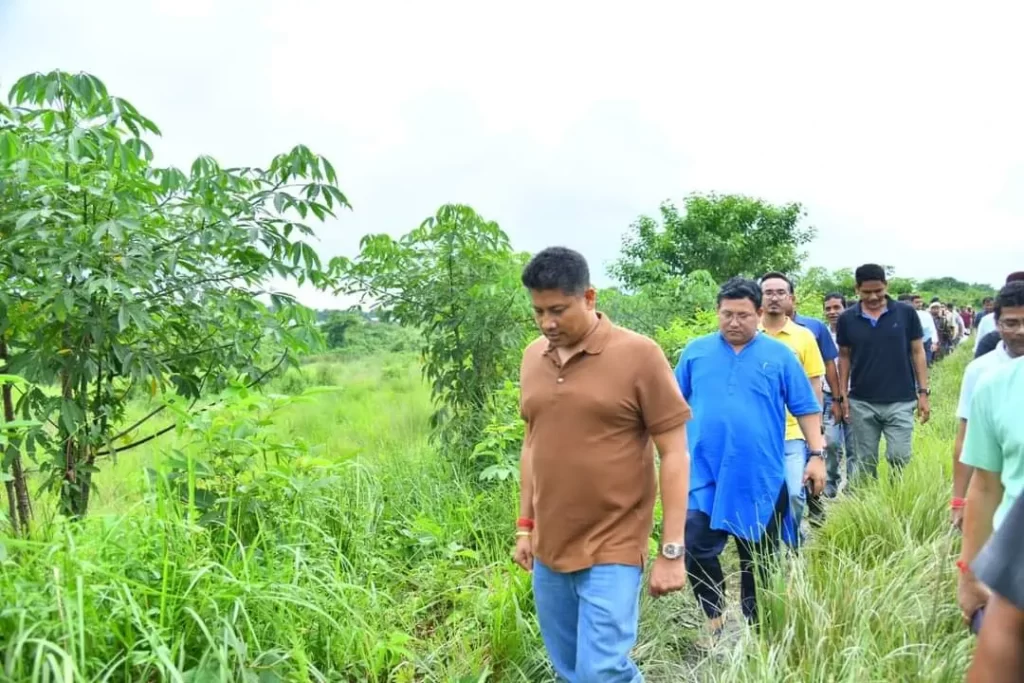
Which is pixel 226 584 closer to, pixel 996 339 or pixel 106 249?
Answer: pixel 106 249

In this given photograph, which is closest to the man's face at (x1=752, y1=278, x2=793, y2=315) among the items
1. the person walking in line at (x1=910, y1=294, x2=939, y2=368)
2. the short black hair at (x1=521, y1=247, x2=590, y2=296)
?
the short black hair at (x1=521, y1=247, x2=590, y2=296)

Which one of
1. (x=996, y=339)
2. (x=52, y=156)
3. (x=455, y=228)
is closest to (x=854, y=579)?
(x=996, y=339)

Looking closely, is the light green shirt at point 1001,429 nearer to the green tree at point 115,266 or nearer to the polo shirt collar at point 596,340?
the polo shirt collar at point 596,340

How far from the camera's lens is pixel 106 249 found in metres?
2.92

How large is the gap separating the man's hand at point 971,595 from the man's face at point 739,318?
144 centimetres

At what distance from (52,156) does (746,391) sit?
3032mm

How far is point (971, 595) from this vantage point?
225 centimetres

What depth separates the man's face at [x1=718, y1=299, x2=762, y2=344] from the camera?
11.3 ft

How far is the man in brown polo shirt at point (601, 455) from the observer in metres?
2.33

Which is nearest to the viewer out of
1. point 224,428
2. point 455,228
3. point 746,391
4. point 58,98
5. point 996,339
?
point 224,428

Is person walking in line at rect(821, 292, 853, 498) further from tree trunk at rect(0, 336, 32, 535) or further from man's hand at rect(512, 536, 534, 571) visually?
tree trunk at rect(0, 336, 32, 535)

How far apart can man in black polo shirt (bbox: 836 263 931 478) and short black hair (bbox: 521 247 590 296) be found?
3.75 m

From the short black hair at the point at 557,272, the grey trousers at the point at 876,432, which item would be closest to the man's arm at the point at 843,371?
the grey trousers at the point at 876,432

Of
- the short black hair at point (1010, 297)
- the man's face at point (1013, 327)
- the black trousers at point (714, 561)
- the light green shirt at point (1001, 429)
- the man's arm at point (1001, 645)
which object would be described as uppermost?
the short black hair at point (1010, 297)
